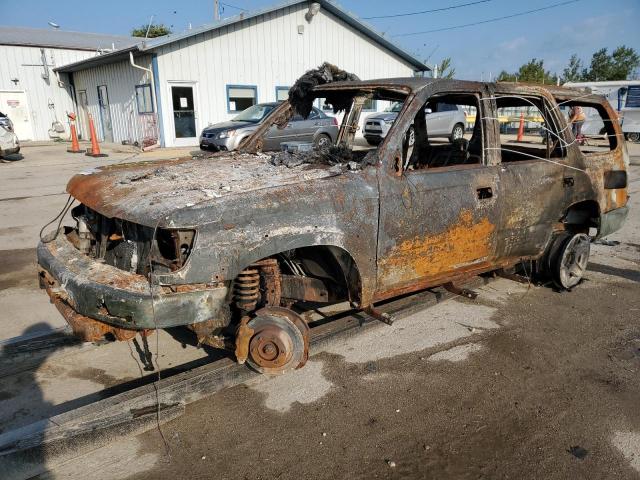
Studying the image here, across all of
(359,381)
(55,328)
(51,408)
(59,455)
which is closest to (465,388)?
(359,381)

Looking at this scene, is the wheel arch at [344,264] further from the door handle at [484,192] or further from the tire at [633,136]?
the tire at [633,136]

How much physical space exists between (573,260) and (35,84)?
26806mm

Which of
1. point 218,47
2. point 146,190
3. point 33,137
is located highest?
point 218,47

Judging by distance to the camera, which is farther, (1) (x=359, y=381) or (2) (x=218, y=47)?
(2) (x=218, y=47)

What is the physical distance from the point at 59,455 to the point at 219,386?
3.04ft

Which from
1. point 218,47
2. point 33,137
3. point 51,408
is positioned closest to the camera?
point 51,408

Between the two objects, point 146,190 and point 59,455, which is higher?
point 146,190

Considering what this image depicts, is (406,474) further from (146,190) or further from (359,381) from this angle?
(146,190)

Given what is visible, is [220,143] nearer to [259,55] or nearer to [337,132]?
[259,55]

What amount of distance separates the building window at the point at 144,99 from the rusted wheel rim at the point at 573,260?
16667 millimetres

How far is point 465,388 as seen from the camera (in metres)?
3.25

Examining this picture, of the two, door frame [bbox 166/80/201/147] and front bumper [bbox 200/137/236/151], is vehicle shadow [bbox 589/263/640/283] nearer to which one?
front bumper [bbox 200/137/236/151]

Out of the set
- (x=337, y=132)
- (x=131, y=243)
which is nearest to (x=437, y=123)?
(x=337, y=132)

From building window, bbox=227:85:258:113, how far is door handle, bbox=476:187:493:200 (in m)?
17.0
